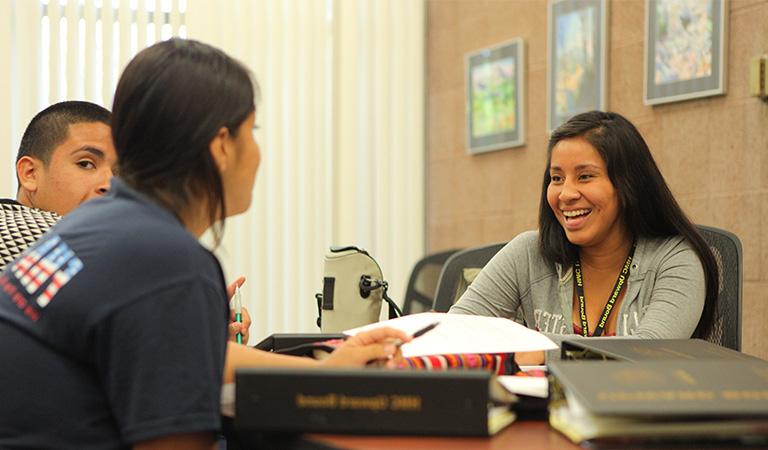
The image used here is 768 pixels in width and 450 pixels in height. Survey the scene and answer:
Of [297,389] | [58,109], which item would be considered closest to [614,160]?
[58,109]

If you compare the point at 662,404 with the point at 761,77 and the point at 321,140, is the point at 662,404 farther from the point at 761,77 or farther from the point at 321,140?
the point at 321,140

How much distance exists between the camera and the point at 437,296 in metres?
2.84

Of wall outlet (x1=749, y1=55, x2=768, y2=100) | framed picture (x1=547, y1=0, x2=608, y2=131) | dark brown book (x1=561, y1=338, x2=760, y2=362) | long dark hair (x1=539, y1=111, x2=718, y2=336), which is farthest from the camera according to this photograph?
framed picture (x1=547, y1=0, x2=608, y2=131)

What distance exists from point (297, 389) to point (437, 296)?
5.76 ft

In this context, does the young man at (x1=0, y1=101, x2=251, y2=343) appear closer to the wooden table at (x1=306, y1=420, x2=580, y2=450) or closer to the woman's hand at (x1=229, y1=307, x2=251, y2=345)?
the woman's hand at (x1=229, y1=307, x2=251, y2=345)

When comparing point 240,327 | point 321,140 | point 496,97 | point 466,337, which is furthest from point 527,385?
point 321,140

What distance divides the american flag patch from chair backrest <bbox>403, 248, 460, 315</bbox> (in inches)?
98.5

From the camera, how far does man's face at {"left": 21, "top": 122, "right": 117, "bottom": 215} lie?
234cm

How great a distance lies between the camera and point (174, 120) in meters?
1.21

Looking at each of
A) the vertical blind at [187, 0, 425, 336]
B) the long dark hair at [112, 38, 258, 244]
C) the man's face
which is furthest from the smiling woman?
the vertical blind at [187, 0, 425, 336]

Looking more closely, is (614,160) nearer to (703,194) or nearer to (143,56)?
(703,194)

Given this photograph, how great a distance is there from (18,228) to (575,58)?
2646mm

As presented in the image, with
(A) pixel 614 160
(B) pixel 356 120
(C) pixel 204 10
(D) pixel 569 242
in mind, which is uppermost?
(C) pixel 204 10

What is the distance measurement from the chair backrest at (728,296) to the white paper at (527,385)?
107 centimetres
